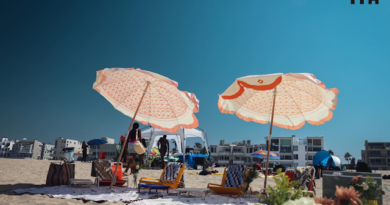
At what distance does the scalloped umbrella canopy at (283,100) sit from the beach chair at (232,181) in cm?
182

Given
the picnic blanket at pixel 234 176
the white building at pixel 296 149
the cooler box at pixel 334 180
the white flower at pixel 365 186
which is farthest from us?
the white building at pixel 296 149

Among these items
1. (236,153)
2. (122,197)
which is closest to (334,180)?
(122,197)

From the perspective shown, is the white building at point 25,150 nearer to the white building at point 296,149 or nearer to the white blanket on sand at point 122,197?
the white building at point 296,149

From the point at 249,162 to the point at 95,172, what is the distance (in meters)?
71.1

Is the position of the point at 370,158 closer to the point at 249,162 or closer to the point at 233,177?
the point at 249,162

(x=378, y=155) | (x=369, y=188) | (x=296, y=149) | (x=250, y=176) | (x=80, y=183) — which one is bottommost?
(x=80, y=183)

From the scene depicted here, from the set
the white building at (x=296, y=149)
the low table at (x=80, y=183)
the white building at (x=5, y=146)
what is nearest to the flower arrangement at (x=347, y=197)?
the low table at (x=80, y=183)

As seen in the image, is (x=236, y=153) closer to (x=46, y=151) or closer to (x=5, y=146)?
(x=5, y=146)

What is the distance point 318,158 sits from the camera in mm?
20547

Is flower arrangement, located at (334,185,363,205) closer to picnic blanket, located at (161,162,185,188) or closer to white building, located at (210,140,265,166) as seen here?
picnic blanket, located at (161,162,185,188)

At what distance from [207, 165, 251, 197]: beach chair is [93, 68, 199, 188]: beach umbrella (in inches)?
68.0

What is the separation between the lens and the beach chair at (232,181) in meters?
7.09

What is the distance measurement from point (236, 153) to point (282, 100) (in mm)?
70656

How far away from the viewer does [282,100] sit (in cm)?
A: 800
